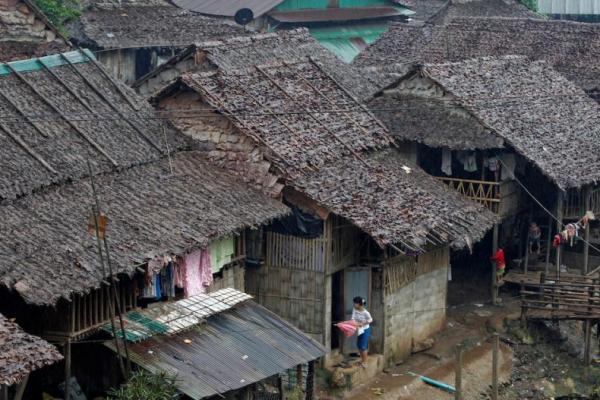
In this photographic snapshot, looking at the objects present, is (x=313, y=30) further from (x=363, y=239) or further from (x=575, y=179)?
(x=363, y=239)

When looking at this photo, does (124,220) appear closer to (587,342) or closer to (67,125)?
(67,125)

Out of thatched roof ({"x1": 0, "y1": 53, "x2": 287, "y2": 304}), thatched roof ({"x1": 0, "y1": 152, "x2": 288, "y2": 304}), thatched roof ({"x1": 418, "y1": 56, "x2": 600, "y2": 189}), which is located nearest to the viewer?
thatched roof ({"x1": 0, "y1": 152, "x2": 288, "y2": 304})

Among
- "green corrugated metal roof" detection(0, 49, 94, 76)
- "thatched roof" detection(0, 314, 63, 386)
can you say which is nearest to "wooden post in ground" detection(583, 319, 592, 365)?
"green corrugated metal roof" detection(0, 49, 94, 76)

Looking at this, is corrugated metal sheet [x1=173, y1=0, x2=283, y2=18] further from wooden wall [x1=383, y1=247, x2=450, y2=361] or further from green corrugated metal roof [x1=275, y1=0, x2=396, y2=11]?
wooden wall [x1=383, y1=247, x2=450, y2=361]

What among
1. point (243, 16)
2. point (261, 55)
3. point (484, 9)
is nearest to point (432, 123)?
point (261, 55)

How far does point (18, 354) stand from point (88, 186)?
5773mm

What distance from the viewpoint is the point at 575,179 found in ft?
91.8

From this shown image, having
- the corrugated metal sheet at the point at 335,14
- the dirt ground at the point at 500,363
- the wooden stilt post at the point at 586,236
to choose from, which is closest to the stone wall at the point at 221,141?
the dirt ground at the point at 500,363

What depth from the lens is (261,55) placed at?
29797 mm

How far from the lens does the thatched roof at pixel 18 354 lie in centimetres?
1516

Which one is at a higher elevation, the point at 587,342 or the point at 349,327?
the point at 349,327

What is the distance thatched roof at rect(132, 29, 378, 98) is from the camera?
27938mm

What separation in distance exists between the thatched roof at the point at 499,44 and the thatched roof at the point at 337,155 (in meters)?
11.7

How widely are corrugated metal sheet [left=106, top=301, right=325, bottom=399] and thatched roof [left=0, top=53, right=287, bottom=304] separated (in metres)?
1.43
